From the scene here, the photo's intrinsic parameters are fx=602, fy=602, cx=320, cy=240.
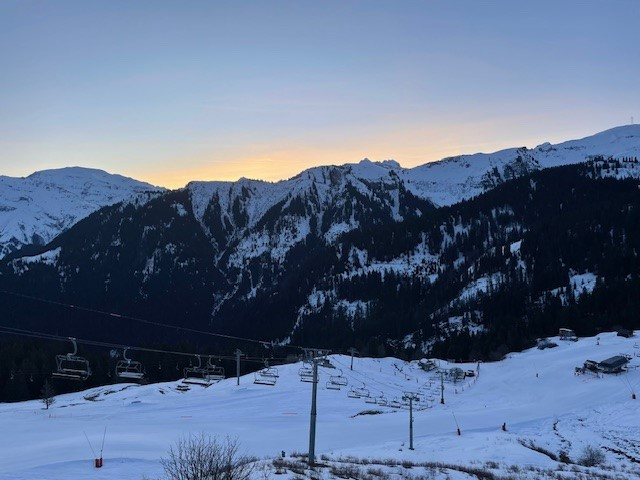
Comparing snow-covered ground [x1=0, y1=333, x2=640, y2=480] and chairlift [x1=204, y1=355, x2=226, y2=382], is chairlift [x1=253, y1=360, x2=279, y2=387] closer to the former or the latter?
snow-covered ground [x1=0, y1=333, x2=640, y2=480]

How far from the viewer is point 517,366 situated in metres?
119

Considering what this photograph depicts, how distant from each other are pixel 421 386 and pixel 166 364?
63800 millimetres

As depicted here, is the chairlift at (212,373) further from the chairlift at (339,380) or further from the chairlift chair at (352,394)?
the chairlift at (339,380)

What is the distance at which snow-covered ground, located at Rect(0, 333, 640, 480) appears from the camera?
47.4m

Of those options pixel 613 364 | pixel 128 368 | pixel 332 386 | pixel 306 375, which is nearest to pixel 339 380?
pixel 332 386

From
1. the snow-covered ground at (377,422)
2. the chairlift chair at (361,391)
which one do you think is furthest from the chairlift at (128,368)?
the chairlift chair at (361,391)

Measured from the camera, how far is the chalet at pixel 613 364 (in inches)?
3853

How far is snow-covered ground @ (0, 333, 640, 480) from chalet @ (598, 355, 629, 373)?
2268mm

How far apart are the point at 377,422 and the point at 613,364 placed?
45.7 metres

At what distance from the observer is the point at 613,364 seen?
98125mm

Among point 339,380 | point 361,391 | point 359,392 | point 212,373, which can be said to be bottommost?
point 361,391

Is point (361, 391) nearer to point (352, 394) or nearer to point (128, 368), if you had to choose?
point (352, 394)

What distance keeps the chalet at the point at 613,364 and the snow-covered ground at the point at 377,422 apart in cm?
227

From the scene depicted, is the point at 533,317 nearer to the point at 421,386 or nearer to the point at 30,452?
the point at 421,386
